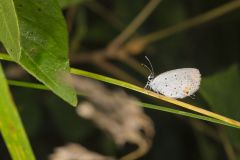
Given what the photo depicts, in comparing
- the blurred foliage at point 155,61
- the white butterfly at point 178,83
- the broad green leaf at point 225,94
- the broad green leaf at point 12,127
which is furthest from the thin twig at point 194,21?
the broad green leaf at point 12,127

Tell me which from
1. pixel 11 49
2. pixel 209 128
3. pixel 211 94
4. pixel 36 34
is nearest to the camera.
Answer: pixel 11 49

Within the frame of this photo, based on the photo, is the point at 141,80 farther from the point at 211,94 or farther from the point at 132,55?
the point at 211,94

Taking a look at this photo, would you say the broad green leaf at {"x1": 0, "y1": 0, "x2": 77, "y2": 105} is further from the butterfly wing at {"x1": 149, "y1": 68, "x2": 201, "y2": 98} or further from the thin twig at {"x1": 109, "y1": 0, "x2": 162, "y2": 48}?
the thin twig at {"x1": 109, "y1": 0, "x2": 162, "y2": 48}

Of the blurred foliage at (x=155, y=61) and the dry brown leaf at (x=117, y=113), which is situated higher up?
the blurred foliage at (x=155, y=61)

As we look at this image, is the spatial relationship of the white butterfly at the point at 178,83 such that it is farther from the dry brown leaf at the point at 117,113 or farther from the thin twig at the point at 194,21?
the thin twig at the point at 194,21

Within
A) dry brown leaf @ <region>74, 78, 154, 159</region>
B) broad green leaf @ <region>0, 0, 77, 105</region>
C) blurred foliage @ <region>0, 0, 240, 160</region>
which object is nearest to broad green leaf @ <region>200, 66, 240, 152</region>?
dry brown leaf @ <region>74, 78, 154, 159</region>

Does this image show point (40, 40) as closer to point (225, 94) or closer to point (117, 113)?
point (117, 113)

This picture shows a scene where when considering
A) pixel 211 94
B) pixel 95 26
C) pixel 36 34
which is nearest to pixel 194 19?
pixel 95 26
